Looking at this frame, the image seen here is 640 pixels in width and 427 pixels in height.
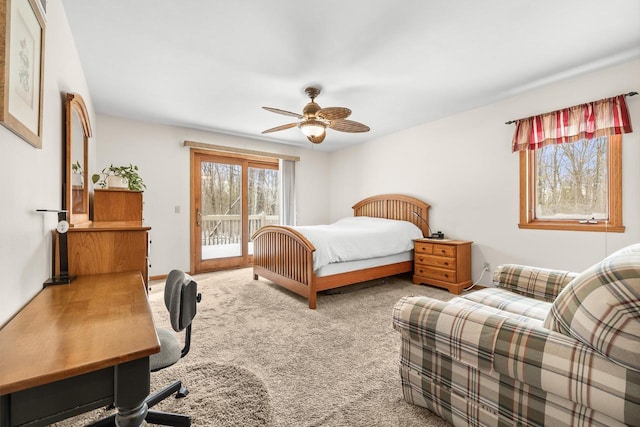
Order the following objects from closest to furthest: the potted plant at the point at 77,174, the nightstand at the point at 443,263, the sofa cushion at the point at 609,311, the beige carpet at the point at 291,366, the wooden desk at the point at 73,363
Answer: the wooden desk at the point at 73,363 → the sofa cushion at the point at 609,311 → the beige carpet at the point at 291,366 → the potted plant at the point at 77,174 → the nightstand at the point at 443,263

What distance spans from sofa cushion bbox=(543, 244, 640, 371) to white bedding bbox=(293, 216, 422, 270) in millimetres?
2283

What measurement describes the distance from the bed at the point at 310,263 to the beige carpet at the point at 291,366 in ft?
0.81

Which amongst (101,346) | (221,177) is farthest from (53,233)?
(221,177)

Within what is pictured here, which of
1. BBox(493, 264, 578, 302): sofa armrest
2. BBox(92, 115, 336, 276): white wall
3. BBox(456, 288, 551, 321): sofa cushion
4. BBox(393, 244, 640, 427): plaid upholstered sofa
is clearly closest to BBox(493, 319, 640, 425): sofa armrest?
BBox(393, 244, 640, 427): plaid upholstered sofa

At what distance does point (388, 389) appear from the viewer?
5.53 feet

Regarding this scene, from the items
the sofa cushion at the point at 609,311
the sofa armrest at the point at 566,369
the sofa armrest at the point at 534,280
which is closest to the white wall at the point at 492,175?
the sofa armrest at the point at 534,280

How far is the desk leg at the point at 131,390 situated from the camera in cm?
77

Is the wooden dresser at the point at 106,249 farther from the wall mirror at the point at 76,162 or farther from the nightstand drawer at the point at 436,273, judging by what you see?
the nightstand drawer at the point at 436,273

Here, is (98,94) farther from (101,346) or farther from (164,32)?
(101,346)

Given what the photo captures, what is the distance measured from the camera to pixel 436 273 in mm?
3840

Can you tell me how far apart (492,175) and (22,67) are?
431 centimetres

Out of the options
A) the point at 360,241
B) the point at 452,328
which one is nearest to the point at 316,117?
the point at 360,241

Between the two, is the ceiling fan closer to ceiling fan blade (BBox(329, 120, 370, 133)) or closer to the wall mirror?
ceiling fan blade (BBox(329, 120, 370, 133))

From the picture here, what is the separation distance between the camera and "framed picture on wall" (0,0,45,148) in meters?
1.00
